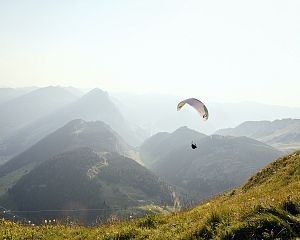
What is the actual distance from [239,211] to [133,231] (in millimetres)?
4042

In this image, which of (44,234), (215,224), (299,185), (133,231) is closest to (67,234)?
(44,234)

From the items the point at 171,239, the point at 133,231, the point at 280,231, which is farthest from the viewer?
the point at 133,231

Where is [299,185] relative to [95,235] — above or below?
above

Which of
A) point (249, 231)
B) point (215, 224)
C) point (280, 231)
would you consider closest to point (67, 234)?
point (215, 224)

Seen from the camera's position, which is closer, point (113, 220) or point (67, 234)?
point (67, 234)

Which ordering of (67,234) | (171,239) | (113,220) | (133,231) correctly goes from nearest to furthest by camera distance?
1. (171,239)
2. (133,231)
3. (67,234)
4. (113,220)

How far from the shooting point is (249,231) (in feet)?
36.8

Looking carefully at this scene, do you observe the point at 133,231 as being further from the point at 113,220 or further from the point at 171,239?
the point at 113,220

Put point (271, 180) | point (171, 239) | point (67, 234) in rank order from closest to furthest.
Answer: point (171, 239) → point (67, 234) → point (271, 180)

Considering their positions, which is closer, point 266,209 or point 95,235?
point 266,209

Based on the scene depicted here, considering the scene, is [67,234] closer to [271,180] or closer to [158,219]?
[158,219]

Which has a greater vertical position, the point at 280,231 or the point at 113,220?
the point at 280,231

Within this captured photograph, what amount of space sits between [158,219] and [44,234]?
4797 mm

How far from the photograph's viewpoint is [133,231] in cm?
1365
